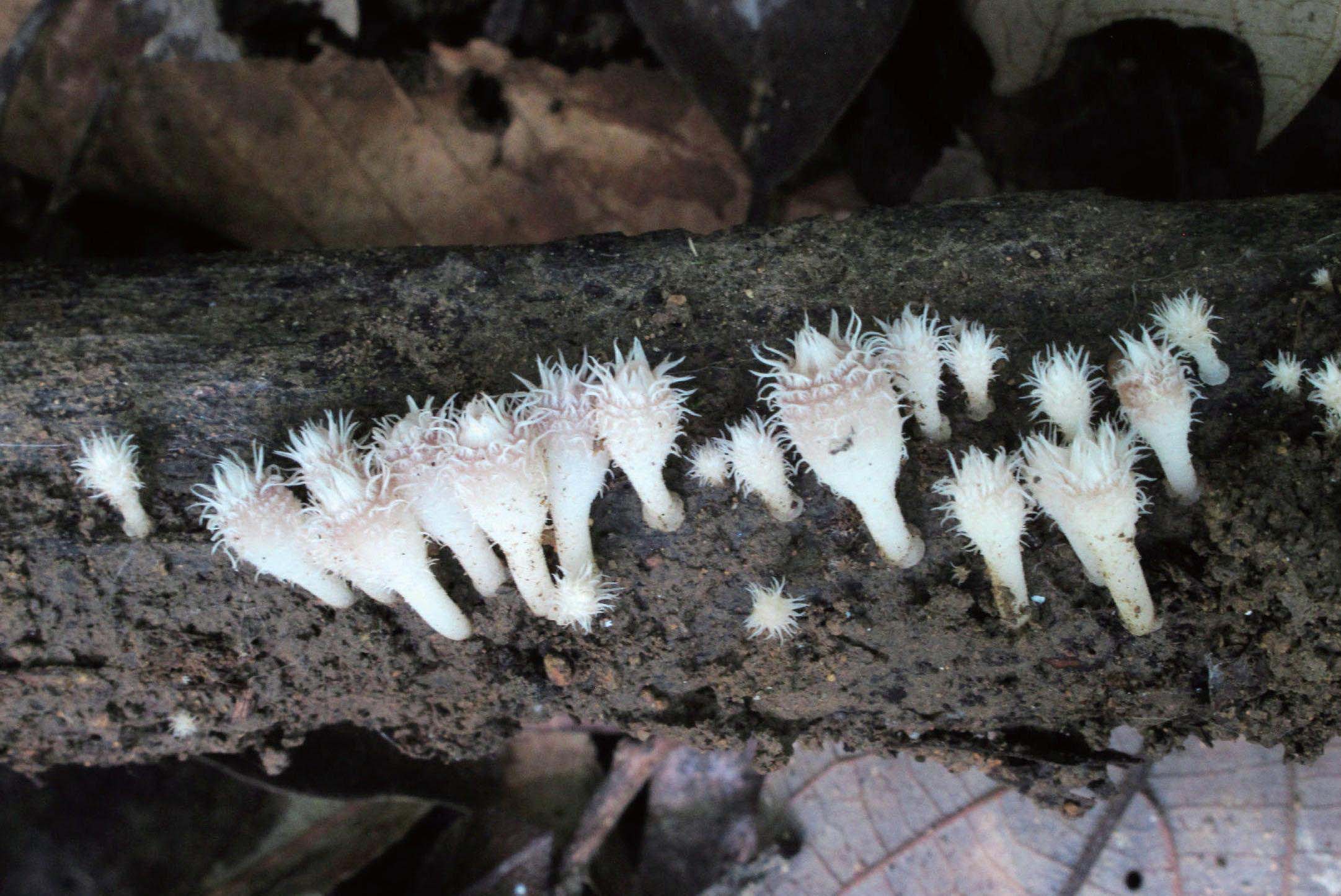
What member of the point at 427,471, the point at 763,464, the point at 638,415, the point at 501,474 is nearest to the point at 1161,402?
the point at 763,464

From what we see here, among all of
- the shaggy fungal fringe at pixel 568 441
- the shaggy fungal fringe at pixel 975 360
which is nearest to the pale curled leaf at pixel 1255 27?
the shaggy fungal fringe at pixel 975 360

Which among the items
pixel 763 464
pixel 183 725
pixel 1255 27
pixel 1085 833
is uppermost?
pixel 1255 27

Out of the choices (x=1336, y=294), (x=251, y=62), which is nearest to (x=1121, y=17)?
(x=1336, y=294)

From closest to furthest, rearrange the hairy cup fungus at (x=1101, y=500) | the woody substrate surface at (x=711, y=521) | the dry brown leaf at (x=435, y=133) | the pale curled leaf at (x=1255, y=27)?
the hairy cup fungus at (x=1101, y=500), the woody substrate surface at (x=711, y=521), the pale curled leaf at (x=1255, y=27), the dry brown leaf at (x=435, y=133)

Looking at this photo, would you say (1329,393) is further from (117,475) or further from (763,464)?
(117,475)

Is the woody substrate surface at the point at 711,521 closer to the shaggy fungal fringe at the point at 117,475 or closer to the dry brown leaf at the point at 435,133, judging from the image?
the shaggy fungal fringe at the point at 117,475

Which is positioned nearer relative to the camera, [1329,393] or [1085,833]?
[1329,393]

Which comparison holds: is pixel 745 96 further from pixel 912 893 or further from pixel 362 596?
pixel 912 893
